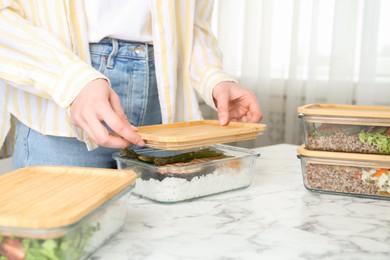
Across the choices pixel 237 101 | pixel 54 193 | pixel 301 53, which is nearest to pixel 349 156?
pixel 237 101

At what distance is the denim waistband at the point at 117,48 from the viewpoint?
1.20m

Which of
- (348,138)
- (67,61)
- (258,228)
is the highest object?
(67,61)

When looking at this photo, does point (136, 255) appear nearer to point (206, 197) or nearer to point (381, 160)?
point (206, 197)

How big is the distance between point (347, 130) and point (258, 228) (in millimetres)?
302

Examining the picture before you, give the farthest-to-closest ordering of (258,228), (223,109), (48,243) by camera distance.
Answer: (223,109) → (258,228) → (48,243)

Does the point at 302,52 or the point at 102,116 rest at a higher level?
the point at 302,52

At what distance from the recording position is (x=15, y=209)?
0.61 meters

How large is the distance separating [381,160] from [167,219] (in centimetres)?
41

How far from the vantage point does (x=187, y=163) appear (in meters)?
0.92

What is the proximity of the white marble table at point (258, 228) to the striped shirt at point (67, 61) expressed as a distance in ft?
0.94

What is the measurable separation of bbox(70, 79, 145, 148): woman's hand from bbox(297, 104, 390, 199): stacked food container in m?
0.33

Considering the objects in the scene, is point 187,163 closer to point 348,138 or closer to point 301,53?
point 348,138

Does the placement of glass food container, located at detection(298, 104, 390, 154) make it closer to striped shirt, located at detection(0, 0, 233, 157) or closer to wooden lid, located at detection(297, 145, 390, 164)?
wooden lid, located at detection(297, 145, 390, 164)

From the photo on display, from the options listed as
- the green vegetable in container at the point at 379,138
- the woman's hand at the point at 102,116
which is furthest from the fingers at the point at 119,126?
the green vegetable in container at the point at 379,138
